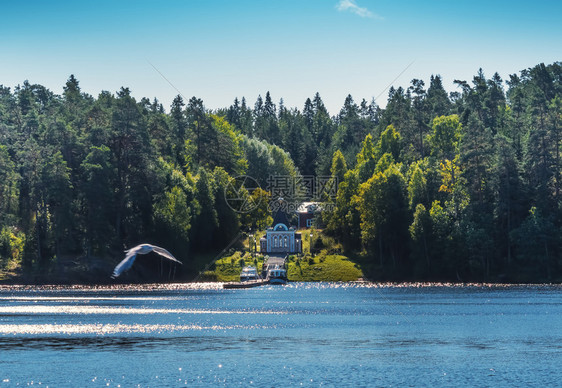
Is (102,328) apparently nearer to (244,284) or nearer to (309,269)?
(244,284)

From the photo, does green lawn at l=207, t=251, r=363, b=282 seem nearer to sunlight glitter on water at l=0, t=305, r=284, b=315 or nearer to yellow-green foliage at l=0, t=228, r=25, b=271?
yellow-green foliage at l=0, t=228, r=25, b=271

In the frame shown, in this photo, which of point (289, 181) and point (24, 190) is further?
point (289, 181)

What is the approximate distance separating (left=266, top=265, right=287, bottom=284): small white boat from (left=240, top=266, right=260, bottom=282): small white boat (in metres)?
2.50

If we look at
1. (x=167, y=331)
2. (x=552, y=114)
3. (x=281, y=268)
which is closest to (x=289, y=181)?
(x=281, y=268)

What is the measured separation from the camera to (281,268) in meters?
138

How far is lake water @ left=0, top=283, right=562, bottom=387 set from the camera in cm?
4834

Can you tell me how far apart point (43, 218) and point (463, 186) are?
225 feet

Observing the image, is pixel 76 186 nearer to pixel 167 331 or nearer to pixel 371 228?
pixel 371 228

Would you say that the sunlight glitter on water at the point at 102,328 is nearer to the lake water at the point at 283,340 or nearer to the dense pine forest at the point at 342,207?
the lake water at the point at 283,340

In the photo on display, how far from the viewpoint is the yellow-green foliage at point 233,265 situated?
136750 millimetres

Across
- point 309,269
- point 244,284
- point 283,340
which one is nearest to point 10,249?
point 244,284

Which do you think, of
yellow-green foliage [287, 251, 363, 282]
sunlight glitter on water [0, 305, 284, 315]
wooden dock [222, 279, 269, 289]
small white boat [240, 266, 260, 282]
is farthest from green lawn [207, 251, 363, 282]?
sunlight glitter on water [0, 305, 284, 315]

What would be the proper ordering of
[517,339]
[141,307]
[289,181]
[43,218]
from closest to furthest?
[517,339], [141,307], [43,218], [289,181]

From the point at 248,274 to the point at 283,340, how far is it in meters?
70.2
